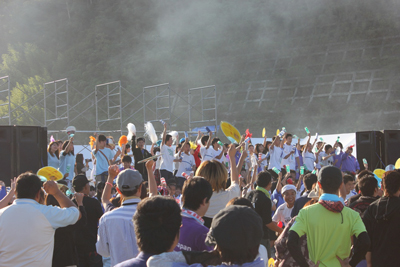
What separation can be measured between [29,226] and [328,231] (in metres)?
2.14

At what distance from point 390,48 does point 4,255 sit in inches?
1192

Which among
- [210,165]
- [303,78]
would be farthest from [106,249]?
[303,78]

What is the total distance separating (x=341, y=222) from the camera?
10.8 feet

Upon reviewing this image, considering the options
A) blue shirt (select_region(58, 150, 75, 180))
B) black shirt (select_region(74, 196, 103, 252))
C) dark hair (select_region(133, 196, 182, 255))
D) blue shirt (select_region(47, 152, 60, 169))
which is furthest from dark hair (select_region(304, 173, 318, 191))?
blue shirt (select_region(47, 152, 60, 169))

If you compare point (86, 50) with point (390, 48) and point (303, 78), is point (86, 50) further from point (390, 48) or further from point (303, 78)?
point (390, 48)

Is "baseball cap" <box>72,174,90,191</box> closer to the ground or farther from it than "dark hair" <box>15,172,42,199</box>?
closer to the ground

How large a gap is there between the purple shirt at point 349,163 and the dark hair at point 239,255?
11.3m

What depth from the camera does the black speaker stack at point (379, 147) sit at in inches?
450

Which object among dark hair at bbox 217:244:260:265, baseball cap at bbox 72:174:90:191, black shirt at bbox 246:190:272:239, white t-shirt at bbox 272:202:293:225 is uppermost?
baseball cap at bbox 72:174:90:191

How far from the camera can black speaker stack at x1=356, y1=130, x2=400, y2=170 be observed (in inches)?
450

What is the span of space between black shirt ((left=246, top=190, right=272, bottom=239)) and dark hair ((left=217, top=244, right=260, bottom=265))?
3.17 metres

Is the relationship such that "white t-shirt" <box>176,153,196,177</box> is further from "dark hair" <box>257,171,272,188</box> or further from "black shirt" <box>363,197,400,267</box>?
"black shirt" <box>363,197,400,267</box>

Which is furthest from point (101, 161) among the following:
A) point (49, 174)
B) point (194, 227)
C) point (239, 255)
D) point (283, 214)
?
point (239, 255)

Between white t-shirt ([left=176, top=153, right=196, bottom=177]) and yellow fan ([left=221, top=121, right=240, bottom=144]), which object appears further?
white t-shirt ([left=176, top=153, right=196, bottom=177])
